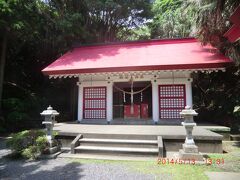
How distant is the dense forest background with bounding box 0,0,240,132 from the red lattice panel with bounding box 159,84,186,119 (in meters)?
2.29

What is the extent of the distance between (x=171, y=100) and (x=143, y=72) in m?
2.24

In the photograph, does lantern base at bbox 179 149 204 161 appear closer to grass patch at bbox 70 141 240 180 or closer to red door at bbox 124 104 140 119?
grass patch at bbox 70 141 240 180

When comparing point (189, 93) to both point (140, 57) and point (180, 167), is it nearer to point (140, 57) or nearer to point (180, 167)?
point (140, 57)

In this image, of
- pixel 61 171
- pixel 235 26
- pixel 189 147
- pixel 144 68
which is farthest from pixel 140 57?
pixel 61 171

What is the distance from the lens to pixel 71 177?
518cm

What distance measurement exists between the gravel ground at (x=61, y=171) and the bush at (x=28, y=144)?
0.36m

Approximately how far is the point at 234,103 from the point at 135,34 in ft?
52.0

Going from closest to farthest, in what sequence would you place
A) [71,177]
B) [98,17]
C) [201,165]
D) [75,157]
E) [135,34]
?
[71,177]
[201,165]
[75,157]
[98,17]
[135,34]

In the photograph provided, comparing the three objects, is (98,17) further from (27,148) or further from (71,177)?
(71,177)

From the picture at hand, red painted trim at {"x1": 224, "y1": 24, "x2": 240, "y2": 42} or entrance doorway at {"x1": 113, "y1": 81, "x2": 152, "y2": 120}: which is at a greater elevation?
red painted trim at {"x1": 224, "y1": 24, "x2": 240, "y2": 42}

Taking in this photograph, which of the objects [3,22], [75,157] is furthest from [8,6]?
[75,157]

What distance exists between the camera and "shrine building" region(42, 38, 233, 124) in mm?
10805

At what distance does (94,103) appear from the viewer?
12742mm

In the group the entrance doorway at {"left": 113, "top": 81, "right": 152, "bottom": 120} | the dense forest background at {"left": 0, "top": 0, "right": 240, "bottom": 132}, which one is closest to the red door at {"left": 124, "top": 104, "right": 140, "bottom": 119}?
the entrance doorway at {"left": 113, "top": 81, "right": 152, "bottom": 120}
